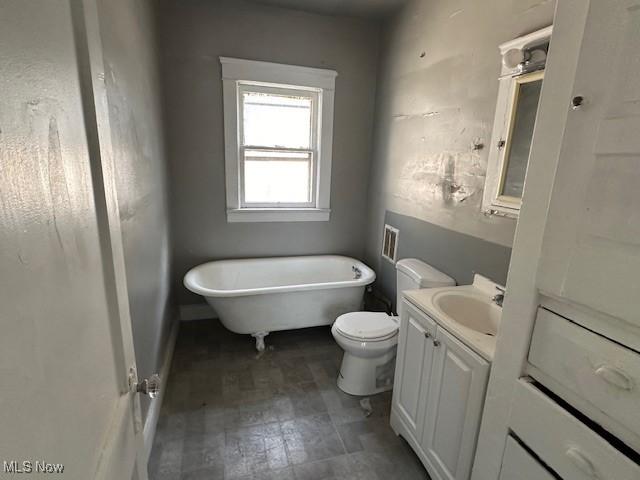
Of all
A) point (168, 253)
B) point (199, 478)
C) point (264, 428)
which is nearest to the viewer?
point (199, 478)

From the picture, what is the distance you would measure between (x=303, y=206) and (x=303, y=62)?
4.18 feet

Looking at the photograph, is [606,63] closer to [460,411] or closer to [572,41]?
[572,41]

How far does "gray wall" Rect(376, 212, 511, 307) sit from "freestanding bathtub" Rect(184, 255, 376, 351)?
14.5 inches

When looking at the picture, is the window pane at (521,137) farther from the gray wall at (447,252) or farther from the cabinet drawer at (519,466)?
the cabinet drawer at (519,466)

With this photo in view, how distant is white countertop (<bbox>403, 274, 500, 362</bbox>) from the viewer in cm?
120

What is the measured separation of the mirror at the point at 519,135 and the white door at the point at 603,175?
80 cm

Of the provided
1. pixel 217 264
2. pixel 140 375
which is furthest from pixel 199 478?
pixel 217 264

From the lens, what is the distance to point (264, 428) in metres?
1.84

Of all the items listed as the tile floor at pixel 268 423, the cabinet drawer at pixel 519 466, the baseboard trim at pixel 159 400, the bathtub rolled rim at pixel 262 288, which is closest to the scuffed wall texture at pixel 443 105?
the bathtub rolled rim at pixel 262 288

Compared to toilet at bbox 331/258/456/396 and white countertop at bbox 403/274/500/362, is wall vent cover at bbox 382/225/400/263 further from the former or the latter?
white countertop at bbox 403/274/500/362

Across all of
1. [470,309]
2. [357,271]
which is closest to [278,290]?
[357,271]

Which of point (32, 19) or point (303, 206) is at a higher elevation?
point (32, 19)

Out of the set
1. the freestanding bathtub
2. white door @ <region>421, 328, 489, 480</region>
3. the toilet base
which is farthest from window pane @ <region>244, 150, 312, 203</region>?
white door @ <region>421, 328, 489, 480</region>

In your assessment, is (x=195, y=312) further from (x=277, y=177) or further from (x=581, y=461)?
(x=581, y=461)
